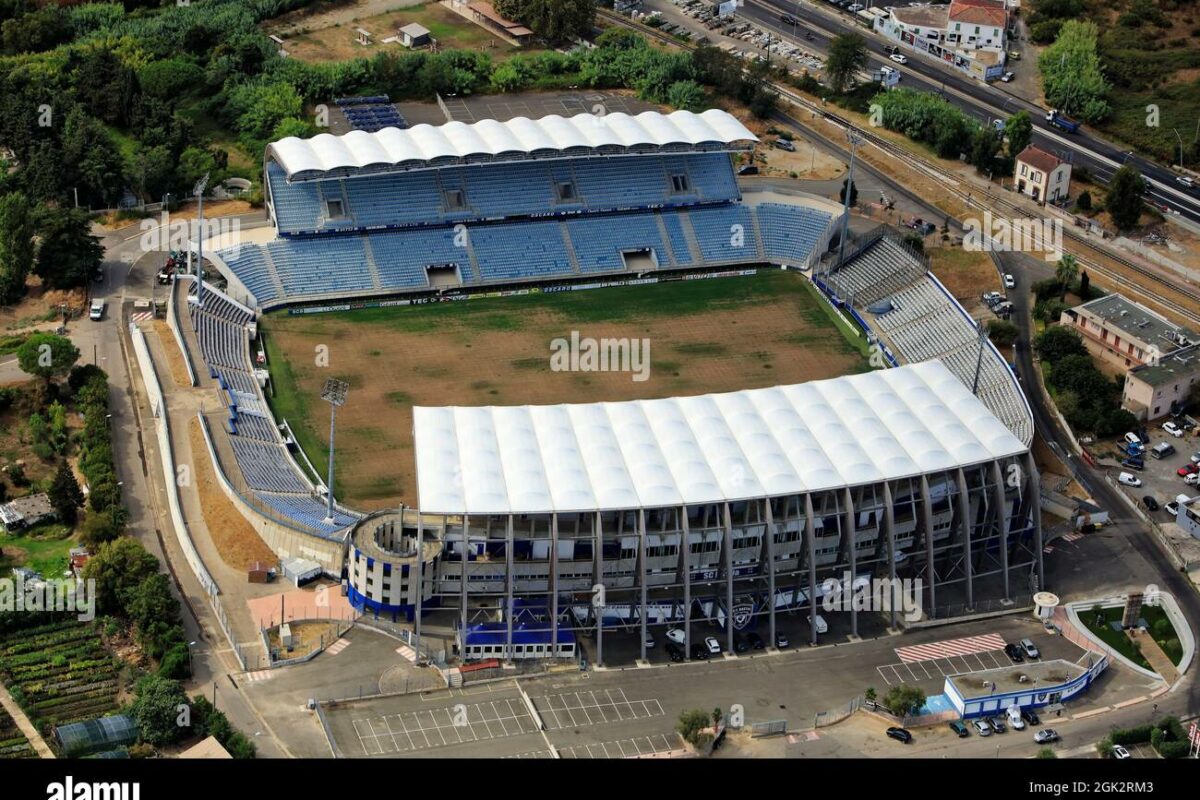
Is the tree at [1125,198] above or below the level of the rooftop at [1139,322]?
above

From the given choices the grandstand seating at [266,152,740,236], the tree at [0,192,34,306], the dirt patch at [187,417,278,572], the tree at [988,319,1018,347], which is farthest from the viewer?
the grandstand seating at [266,152,740,236]

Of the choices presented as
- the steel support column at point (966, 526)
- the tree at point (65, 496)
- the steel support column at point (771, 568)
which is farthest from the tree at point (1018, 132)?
the tree at point (65, 496)

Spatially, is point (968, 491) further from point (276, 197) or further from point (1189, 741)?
point (276, 197)

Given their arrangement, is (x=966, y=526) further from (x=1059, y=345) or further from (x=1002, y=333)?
(x=1002, y=333)

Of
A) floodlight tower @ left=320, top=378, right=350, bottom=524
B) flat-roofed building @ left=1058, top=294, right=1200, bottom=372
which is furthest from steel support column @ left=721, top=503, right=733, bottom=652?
flat-roofed building @ left=1058, top=294, right=1200, bottom=372

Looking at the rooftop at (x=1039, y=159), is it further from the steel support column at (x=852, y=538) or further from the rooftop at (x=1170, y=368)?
the steel support column at (x=852, y=538)

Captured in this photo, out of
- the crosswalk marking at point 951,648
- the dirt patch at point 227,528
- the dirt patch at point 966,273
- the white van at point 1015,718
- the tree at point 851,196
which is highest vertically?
the tree at point 851,196

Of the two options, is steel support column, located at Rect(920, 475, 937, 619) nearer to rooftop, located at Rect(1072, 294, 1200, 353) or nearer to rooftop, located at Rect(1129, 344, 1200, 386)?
rooftop, located at Rect(1129, 344, 1200, 386)
